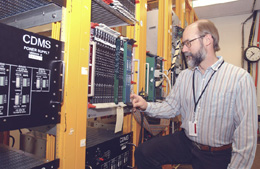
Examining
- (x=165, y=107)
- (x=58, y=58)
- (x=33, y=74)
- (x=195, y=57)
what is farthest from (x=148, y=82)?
(x=33, y=74)

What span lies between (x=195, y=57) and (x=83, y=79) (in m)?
0.91

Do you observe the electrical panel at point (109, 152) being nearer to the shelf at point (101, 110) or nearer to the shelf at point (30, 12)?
the shelf at point (101, 110)

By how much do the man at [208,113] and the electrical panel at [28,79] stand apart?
69cm

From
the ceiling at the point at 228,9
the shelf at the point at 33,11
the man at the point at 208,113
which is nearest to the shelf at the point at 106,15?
the shelf at the point at 33,11

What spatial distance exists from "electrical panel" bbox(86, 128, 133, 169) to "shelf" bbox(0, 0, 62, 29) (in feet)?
2.60

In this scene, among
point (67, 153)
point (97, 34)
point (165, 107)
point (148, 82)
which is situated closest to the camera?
point (67, 153)

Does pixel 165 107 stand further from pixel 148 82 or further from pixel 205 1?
pixel 205 1

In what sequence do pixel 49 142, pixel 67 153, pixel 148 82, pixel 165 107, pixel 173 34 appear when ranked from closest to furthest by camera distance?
pixel 67 153
pixel 49 142
pixel 165 107
pixel 148 82
pixel 173 34

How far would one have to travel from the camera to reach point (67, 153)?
→ 0.93 metres

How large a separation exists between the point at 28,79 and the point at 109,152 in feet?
2.42

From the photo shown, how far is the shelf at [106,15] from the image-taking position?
122 cm

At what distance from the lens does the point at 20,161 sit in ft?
3.06

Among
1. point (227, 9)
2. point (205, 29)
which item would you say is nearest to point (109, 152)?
point (205, 29)

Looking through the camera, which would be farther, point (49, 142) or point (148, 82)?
point (148, 82)
